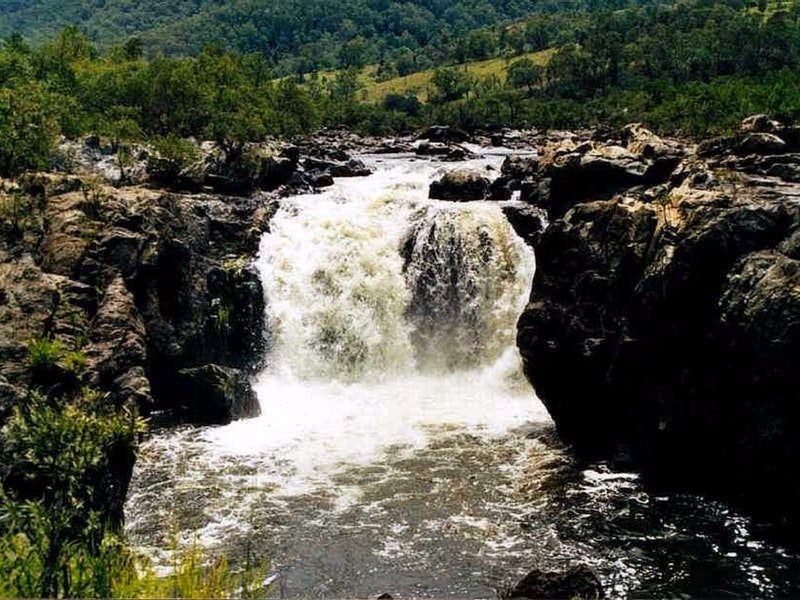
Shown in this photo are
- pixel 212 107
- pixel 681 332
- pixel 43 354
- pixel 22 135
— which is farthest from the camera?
pixel 212 107

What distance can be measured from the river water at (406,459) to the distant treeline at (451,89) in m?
14.6

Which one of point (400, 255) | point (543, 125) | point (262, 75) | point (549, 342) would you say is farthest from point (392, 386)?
point (543, 125)

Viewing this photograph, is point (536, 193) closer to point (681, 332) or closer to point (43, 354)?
point (681, 332)

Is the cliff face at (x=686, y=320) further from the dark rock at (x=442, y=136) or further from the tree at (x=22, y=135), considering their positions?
the dark rock at (x=442, y=136)

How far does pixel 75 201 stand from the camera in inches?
1361

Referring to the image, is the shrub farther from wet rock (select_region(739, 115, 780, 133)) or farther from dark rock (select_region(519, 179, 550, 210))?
wet rock (select_region(739, 115, 780, 133))

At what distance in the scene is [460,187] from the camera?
49094mm

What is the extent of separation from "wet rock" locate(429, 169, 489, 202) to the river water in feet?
5.79

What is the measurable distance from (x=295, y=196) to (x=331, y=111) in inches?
3519

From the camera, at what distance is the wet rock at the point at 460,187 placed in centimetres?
4909

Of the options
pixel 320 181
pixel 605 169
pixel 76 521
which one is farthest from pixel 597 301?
pixel 320 181

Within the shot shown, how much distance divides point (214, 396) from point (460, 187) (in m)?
22.3

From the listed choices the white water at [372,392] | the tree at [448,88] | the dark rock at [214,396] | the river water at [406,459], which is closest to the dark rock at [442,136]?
the white water at [372,392]

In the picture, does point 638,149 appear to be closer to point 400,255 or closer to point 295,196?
point 400,255
